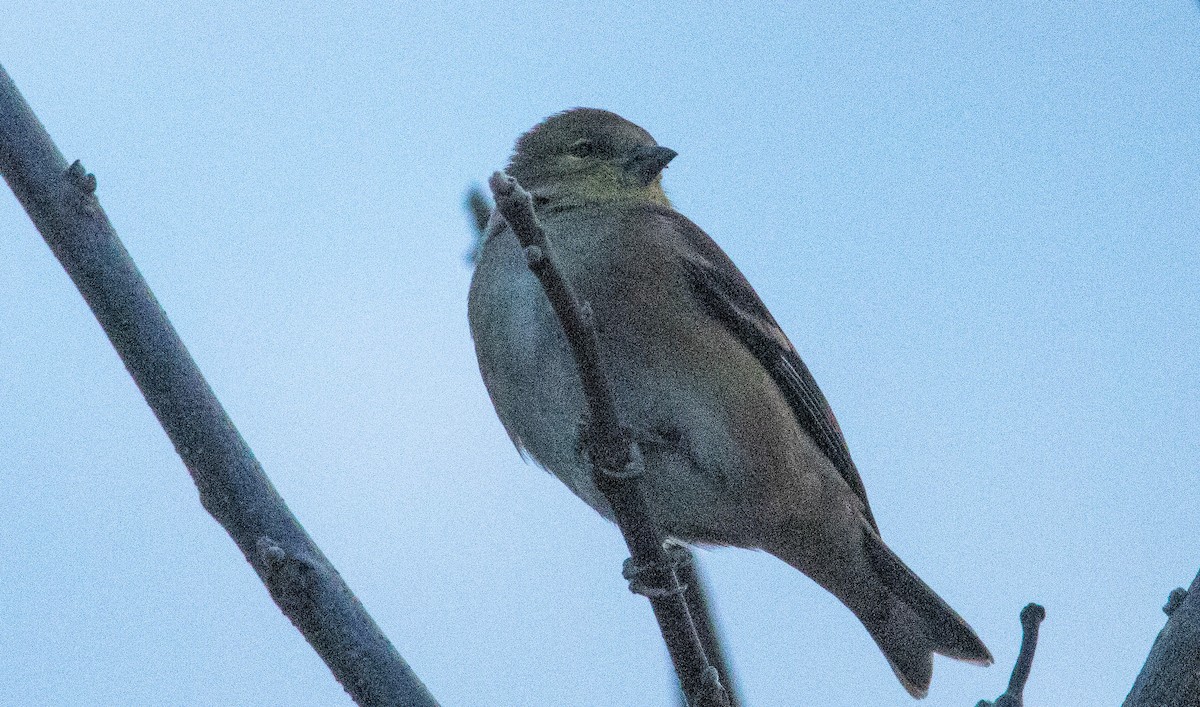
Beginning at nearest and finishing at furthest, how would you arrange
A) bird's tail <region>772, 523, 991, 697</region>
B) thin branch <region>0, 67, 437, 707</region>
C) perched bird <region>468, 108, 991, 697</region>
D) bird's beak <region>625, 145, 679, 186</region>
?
thin branch <region>0, 67, 437, 707</region> < perched bird <region>468, 108, 991, 697</region> < bird's tail <region>772, 523, 991, 697</region> < bird's beak <region>625, 145, 679, 186</region>

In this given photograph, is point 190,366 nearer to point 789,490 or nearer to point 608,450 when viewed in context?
point 608,450

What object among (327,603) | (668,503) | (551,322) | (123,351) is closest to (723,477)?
(668,503)

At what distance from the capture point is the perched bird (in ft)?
16.1

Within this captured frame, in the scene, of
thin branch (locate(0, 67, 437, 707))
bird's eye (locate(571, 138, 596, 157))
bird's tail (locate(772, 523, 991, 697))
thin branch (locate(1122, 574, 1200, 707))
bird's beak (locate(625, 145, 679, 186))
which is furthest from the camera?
bird's eye (locate(571, 138, 596, 157))

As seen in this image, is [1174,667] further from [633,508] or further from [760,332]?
[760,332]

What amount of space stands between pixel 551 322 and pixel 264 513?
68.7 inches

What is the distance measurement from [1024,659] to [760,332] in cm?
252

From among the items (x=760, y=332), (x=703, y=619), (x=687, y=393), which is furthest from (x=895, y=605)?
(x=703, y=619)

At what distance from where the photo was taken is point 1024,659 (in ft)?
10.3

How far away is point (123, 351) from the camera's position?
10.8ft

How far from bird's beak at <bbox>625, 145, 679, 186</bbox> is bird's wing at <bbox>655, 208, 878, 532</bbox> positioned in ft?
0.98

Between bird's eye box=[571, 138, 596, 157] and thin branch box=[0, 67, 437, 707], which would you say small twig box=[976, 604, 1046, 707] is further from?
bird's eye box=[571, 138, 596, 157]

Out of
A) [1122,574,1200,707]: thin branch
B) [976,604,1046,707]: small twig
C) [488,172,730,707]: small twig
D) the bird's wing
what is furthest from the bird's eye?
[1122,574,1200,707]: thin branch

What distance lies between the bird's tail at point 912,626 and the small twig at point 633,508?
2.08 metres
